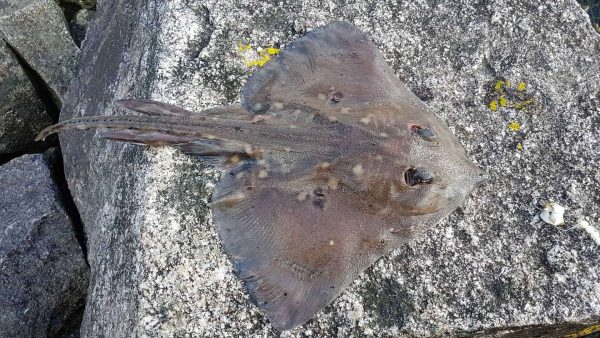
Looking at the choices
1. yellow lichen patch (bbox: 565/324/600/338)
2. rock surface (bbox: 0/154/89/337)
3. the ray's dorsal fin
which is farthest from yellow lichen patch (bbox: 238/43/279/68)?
yellow lichen patch (bbox: 565/324/600/338)

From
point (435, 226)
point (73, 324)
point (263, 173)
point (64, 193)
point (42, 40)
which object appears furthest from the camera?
point (42, 40)

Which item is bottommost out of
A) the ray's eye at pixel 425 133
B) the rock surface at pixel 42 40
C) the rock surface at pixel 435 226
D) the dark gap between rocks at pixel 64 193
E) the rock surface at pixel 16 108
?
the dark gap between rocks at pixel 64 193

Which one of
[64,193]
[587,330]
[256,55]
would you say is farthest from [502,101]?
[64,193]

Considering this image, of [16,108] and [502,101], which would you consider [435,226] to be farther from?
[16,108]

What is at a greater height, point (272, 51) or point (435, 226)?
point (272, 51)

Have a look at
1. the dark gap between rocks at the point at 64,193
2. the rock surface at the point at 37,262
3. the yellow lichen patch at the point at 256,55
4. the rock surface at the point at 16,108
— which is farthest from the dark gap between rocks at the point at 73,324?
the yellow lichen patch at the point at 256,55

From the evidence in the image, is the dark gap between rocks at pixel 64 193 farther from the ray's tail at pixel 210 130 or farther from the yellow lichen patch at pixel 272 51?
the yellow lichen patch at pixel 272 51
